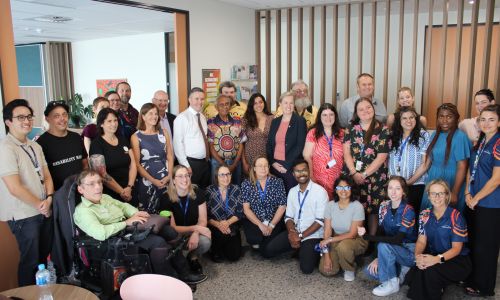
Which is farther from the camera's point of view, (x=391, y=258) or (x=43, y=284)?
(x=391, y=258)

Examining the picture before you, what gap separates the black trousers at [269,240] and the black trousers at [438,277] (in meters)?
1.15

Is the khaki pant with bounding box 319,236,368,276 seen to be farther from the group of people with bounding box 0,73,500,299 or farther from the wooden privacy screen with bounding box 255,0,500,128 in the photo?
the wooden privacy screen with bounding box 255,0,500,128

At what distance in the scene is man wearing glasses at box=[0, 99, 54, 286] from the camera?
2.78 meters

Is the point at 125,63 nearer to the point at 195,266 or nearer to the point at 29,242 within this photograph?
the point at 195,266

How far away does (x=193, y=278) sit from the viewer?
3438 mm

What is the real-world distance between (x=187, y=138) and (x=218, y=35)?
1.98 metres

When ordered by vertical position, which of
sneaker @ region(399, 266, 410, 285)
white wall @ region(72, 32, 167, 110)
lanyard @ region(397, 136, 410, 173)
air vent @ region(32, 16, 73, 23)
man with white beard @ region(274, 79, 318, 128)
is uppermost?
air vent @ region(32, 16, 73, 23)

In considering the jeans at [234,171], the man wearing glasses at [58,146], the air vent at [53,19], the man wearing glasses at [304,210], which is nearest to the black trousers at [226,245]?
the man wearing glasses at [304,210]

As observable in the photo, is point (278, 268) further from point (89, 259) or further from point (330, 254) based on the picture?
point (89, 259)

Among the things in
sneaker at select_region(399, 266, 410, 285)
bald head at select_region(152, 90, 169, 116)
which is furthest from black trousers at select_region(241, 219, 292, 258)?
bald head at select_region(152, 90, 169, 116)

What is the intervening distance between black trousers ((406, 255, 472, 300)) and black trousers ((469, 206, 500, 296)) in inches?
3.5

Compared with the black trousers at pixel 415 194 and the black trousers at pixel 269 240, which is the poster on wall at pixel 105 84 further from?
the black trousers at pixel 415 194

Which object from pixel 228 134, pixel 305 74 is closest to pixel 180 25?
pixel 228 134

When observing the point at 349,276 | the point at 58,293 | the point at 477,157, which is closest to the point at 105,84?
the point at 349,276
